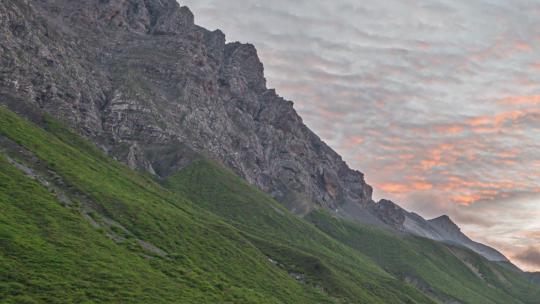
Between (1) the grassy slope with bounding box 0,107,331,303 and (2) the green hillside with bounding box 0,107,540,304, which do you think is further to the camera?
(2) the green hillside with bounding box 0,107,540,304

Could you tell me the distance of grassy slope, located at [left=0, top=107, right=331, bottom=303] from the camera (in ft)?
226

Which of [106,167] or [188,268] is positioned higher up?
[106,167]

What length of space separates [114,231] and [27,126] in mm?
80424

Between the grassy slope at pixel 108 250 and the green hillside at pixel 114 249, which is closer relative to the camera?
the grassy slope at pixel 108 250

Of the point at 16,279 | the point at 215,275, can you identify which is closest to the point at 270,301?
the point at 215,275

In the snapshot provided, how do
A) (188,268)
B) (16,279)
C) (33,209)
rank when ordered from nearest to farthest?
(16,279), (33,209), (188,268)

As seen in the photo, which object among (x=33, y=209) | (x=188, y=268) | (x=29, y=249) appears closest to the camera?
(x=29, y=249)

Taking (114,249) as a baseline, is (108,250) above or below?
below

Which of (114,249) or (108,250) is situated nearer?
(108,250)

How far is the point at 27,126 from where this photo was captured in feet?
541

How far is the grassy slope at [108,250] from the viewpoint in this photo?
68.8 m

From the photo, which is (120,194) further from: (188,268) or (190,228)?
(188,268)

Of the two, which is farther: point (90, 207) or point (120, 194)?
point (120, 194)

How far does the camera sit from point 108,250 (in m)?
91.6
